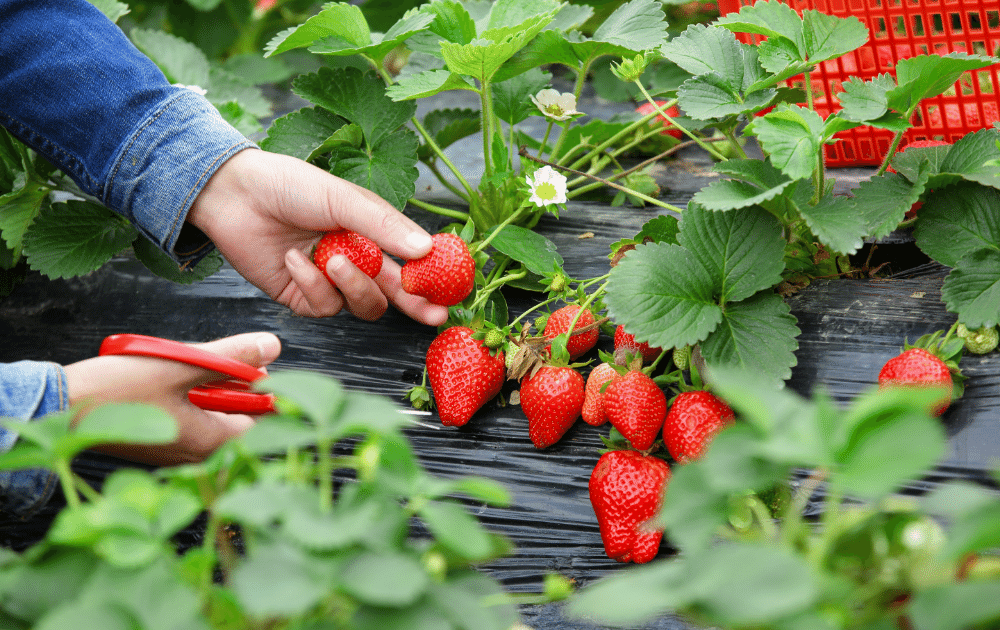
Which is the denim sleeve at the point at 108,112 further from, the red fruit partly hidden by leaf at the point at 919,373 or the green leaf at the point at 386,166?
the red fruit partly hidden by leaf at the point at 919,373

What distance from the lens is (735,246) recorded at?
32.4 inches

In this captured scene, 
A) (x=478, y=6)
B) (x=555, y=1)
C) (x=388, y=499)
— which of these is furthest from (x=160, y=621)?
(x=478, y=6)

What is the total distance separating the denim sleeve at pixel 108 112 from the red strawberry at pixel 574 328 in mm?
526

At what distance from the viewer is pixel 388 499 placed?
364 millimetres

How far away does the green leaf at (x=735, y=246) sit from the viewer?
31.6 inches

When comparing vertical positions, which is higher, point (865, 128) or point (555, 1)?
point (555, 1)

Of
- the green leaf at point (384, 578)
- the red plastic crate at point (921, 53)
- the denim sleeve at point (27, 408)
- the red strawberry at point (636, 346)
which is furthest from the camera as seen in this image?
the red plastic crate at point (921, 53)

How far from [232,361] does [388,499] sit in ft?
1.52

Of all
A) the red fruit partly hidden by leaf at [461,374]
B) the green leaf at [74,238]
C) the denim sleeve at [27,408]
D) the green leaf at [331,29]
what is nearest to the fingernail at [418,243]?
the red fruit partly hidden by leaf at [461,374]

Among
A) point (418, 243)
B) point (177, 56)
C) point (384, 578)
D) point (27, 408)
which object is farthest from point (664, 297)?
point (177, 56)

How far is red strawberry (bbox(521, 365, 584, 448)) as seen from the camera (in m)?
0.86

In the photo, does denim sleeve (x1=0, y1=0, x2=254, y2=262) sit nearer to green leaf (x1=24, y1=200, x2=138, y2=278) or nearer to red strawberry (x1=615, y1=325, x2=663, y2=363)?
green leaf (x1=24, y1=200, x2=138, y2=278)

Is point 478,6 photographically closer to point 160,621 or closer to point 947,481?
point 947,481

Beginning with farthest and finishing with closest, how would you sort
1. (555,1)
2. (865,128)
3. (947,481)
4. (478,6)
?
(478,6) → (865,128) → (555,1) → (947,481)
